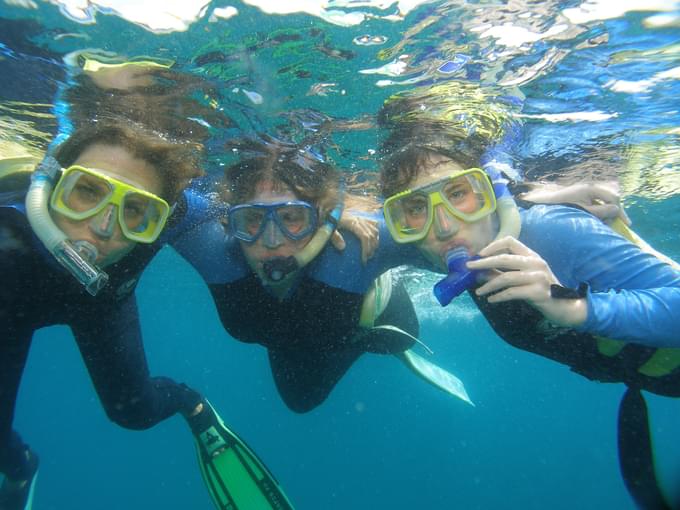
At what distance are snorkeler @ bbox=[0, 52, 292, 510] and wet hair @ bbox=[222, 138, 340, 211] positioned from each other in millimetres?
950

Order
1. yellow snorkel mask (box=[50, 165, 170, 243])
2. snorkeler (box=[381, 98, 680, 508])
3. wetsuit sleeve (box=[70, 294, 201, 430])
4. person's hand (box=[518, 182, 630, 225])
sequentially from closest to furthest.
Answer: snorkeler (box=[381, 98, 680, 508])
yellow snorkel mask (box=[50, 165, 170, 243])
person's hand (box=[518, 182, 630, 225])
wetsuit sleeve (box=[70, 294, 201, 430])

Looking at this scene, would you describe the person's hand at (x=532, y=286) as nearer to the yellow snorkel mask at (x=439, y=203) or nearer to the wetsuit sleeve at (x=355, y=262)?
the yellow snorkel mask at (x=439, y=203)

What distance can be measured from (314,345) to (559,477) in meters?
66.0

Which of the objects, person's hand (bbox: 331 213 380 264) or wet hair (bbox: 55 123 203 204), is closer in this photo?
wet hair (bbox: 55 123 203 204)

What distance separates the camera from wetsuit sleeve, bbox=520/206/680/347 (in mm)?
3676

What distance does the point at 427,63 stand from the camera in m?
6.30

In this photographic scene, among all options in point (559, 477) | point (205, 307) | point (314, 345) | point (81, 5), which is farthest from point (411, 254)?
point (559, 477)

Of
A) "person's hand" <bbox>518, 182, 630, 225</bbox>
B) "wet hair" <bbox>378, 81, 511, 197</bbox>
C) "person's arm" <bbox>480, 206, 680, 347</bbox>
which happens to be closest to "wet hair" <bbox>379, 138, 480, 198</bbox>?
"wet hair" <bbox>378, 81, 511, 197</bbox>

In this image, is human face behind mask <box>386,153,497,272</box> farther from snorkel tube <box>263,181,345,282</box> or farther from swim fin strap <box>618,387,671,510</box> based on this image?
swim fin strap <box>618,387,671,510</box>

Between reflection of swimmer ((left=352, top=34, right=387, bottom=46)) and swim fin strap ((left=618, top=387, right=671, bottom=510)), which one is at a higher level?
reflection of swimmer ((left=352, top=34, right=387, bottom=46))

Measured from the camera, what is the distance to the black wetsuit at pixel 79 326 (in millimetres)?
4930

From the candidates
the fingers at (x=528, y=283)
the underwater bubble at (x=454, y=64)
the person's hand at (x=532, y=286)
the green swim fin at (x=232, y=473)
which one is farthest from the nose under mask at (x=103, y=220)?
the green swim fin at (x=232, y=473)

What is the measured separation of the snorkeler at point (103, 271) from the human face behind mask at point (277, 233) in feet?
3.98

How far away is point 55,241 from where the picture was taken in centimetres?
409
